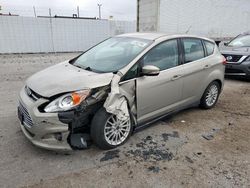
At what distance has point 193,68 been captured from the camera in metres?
4.17

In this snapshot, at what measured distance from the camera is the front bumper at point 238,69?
288 inches

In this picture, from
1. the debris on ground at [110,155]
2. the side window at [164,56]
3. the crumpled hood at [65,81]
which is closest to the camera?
the crumpled hood at [65,81]

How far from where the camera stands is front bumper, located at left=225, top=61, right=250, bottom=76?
7316 millimetres

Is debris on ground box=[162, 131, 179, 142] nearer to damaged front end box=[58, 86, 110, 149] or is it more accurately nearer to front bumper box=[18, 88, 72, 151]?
damaged front end box=[58, 86, 110, 149]

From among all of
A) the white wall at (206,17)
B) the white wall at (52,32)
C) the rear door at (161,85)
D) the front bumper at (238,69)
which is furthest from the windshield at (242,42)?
the white wall at (52,32)

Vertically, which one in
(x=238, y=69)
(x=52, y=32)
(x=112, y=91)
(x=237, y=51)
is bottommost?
(x=238, y=69)

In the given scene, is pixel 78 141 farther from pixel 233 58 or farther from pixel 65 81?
pixel 233 58

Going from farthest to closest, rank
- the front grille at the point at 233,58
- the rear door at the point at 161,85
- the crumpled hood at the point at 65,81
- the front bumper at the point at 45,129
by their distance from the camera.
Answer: the front grille at the point at 233,58
the rear door at the point at 161,85
the crumpled hood at the point at 65,81
the front bumper at the point at 45,129

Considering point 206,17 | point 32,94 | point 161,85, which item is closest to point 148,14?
point 206,17

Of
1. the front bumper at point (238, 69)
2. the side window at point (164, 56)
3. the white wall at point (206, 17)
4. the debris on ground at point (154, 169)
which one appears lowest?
the debris on ground at point (154, 169)

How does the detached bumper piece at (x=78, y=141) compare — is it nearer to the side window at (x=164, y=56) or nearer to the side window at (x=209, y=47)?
the side window at (x=164, y=56)

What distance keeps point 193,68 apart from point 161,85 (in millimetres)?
923

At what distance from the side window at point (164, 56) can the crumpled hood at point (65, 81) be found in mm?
767

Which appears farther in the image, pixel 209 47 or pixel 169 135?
pixel 209 47
